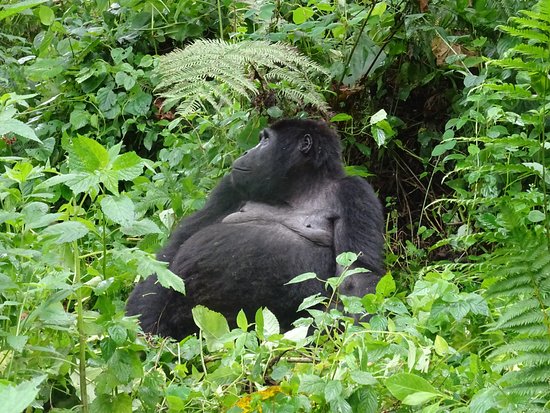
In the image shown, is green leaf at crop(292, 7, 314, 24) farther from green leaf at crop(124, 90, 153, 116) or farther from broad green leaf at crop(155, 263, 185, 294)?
broad green leaf at crop(155, 263, 185, 294)

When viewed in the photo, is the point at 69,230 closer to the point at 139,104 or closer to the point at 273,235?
the point at 273,235

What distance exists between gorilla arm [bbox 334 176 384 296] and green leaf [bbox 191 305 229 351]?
1683 mm

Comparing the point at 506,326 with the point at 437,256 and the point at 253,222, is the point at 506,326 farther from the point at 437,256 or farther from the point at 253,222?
the point at 437,256

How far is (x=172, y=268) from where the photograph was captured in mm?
4492

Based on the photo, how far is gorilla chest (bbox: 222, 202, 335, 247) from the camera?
177 inches

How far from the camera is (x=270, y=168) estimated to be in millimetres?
4812

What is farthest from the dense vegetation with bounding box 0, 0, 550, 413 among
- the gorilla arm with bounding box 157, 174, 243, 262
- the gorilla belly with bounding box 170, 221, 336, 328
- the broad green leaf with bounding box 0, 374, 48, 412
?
the gorilla belly with bounding box 170, 221, 336, 328

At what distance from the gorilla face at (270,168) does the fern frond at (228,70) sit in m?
0.30

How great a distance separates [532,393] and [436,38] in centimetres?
379

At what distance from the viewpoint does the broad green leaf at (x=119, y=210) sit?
215 centimetres

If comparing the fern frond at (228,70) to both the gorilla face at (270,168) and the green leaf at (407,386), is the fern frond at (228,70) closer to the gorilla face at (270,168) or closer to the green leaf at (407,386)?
the gorilla face at (270,168)

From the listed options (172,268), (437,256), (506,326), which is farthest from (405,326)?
(437,256)

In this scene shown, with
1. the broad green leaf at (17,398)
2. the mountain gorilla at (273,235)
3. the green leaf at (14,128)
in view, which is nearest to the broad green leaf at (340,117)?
the mountain gorilla at (273,235)

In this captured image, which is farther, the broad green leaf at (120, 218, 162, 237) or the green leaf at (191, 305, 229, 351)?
the green leaf at (191, 305, 229, 351)
